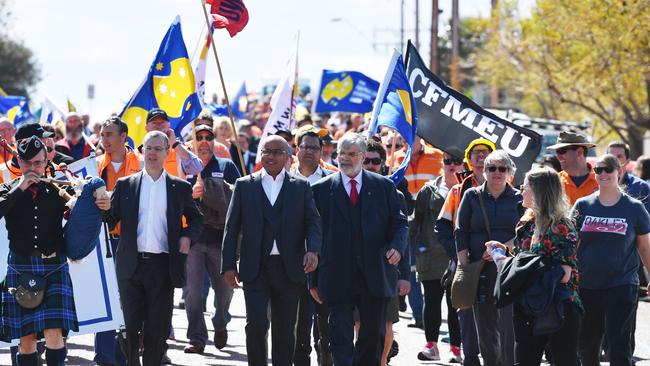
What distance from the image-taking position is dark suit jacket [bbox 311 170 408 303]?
33.2 ft

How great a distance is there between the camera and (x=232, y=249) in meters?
10.1

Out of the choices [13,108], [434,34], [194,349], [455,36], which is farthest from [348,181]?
[455,36]

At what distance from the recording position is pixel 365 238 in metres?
10.1

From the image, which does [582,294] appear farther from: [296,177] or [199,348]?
[199,348]

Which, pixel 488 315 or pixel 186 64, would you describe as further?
pixel 186 64

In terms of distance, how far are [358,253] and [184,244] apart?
130cm

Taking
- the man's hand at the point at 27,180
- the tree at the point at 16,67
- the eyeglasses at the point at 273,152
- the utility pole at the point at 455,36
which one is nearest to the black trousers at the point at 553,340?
the eyeglasses at the point at 273,152

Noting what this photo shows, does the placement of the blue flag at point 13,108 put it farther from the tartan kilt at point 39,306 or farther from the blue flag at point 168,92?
the tartan kilt at point 39,306

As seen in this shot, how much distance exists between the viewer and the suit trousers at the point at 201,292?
12742mm

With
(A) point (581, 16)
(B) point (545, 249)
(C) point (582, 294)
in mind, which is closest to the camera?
(B) point (545, 249)

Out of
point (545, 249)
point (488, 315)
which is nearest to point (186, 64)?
point (488, 315)

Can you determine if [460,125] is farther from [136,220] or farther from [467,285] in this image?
[136,220]

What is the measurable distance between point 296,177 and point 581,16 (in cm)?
2213

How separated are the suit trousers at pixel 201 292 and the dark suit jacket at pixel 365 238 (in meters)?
2.76
